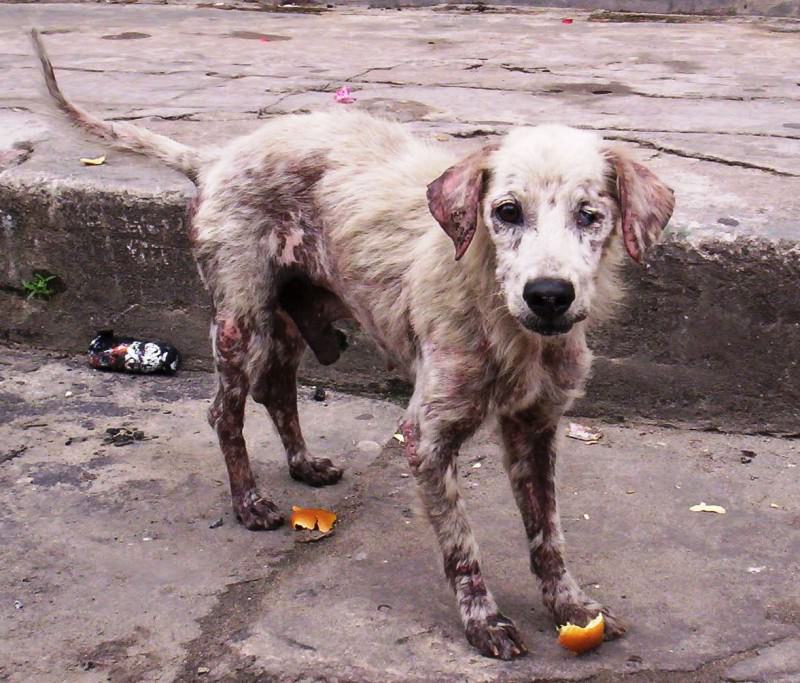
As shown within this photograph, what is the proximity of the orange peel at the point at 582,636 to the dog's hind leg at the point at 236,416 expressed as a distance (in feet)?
3.78

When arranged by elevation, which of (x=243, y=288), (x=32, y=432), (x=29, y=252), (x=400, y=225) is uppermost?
(x=400, y=225)

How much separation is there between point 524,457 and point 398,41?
6.11 metres

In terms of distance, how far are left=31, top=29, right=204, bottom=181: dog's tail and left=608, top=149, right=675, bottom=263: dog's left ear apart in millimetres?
1614

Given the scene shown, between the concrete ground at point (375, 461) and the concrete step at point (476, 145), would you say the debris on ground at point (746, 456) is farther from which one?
the concrete step at point (476, 145)

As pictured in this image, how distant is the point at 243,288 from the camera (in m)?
3.96

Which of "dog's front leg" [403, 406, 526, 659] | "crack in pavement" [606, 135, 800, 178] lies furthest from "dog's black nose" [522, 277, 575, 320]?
"crack in pavement" [606, 135, 800, 178]

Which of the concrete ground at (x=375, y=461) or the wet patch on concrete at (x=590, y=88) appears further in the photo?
the wet patch on concrete at (x=590, y=88)

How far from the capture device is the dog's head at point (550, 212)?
2.95 metres

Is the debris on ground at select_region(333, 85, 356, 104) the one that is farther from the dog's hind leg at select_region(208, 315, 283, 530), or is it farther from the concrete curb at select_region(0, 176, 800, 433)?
the dog's hind leg at select_region(208, 315, 283, 530)

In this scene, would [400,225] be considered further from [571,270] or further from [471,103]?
[471,103]

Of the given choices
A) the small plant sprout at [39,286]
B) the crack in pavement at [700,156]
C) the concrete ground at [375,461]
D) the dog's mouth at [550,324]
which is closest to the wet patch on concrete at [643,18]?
the concrete ground at [375,461]

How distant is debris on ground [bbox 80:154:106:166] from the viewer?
538 cm


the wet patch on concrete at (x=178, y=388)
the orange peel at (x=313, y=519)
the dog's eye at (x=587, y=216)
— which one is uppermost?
the dog's eye at (x=587, y=216)

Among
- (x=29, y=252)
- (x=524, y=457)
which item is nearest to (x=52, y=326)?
(x=29, y=252)
